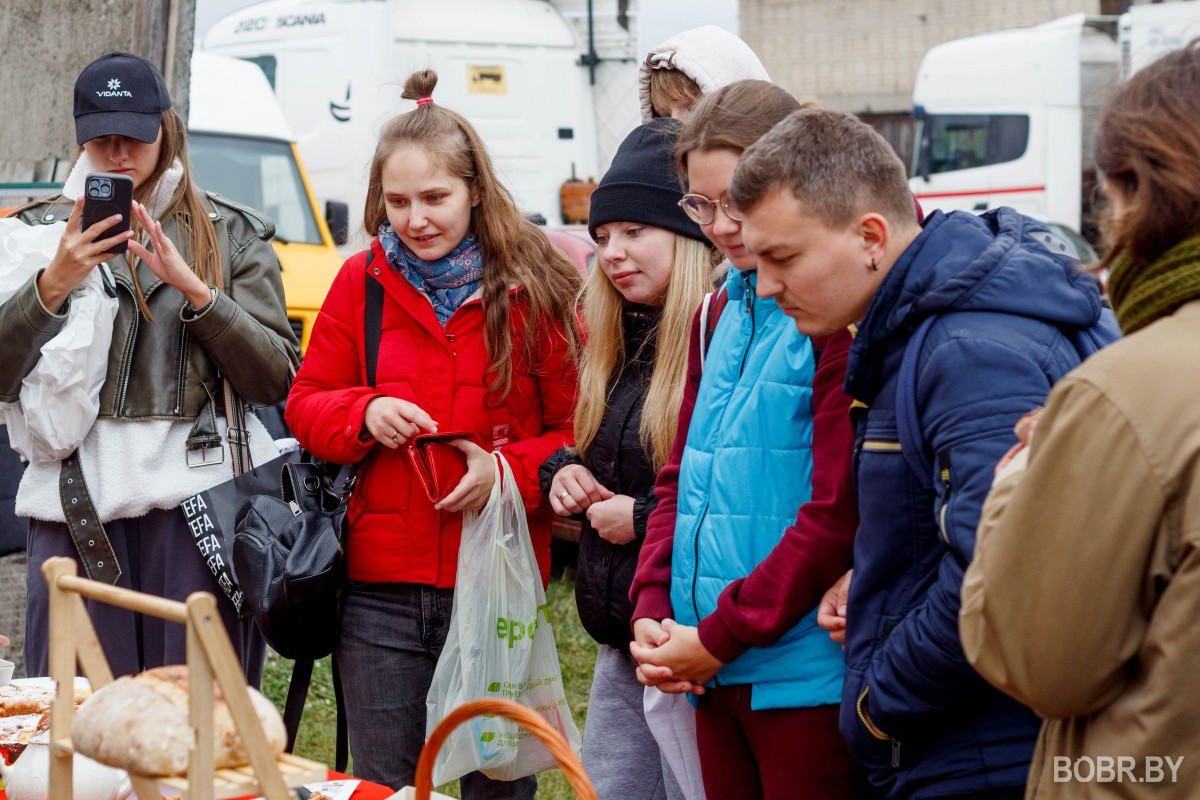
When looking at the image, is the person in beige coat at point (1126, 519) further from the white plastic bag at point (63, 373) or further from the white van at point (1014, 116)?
the white van at point (1014, 116)

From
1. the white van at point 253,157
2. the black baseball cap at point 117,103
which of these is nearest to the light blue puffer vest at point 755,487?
the black baseball cap at point 117,103

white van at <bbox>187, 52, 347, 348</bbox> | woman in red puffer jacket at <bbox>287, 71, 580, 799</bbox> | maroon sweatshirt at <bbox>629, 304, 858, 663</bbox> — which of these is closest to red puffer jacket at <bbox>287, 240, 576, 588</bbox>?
woman in red puffer jacket at <bbox>287, 71, 580, 799</bbox>

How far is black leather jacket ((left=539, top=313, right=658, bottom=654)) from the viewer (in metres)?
2.44

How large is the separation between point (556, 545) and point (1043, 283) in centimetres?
482

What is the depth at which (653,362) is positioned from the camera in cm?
249

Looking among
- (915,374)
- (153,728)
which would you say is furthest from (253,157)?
(153,728)

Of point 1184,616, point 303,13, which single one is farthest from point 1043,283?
point 303,13

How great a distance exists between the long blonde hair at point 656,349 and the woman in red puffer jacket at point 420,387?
18 cm

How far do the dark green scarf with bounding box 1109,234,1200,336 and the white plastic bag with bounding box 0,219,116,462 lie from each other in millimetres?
2141

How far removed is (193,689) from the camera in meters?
1.27

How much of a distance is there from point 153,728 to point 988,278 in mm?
1129

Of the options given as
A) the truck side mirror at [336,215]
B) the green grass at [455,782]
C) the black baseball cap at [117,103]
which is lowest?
the green grass at [455,782]

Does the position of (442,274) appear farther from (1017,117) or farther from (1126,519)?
(1017,117)

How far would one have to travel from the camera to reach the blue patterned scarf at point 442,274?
2.66 meters
